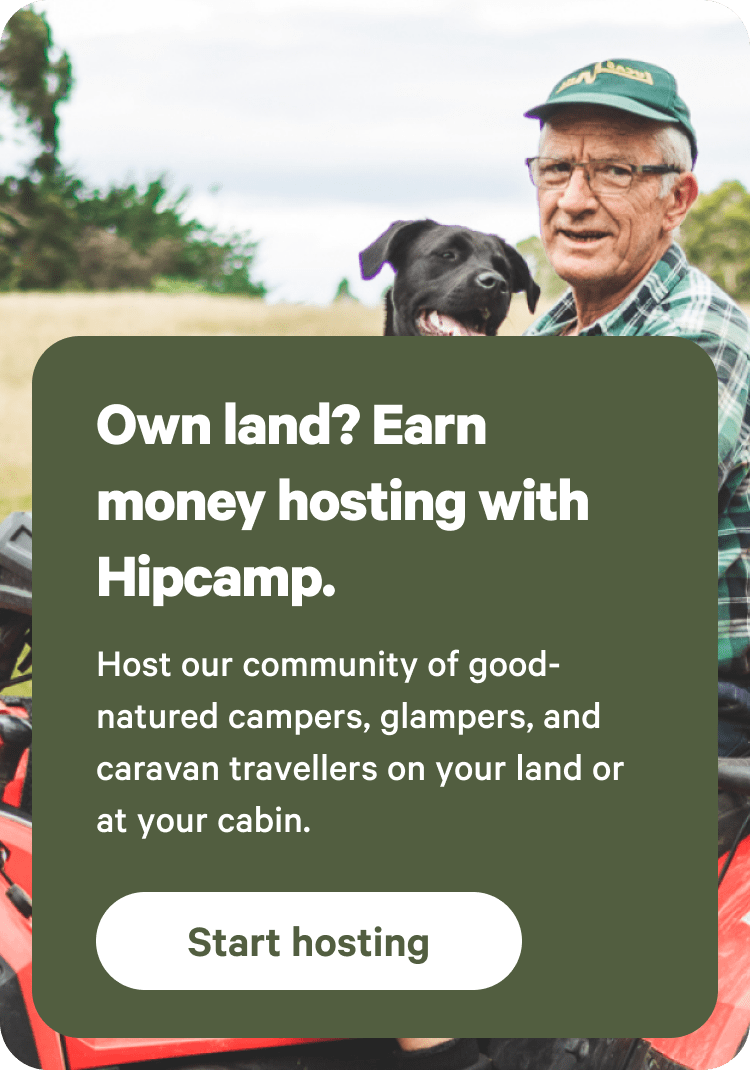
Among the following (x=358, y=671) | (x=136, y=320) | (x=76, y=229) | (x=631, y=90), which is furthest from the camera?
(x=76, y=229)

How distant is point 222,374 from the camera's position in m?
1.65

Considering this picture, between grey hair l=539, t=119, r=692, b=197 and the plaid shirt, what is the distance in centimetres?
15

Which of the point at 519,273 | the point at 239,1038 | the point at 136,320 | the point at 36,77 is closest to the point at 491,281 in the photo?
the point at 519,273

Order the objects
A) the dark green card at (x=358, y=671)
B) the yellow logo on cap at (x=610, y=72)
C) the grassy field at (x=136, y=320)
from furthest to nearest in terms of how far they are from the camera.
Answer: the grassy field at (x=136, y=320)
the yellow logo on cap at (x=610, y=72)
the dark green card at (x=358, y=671)

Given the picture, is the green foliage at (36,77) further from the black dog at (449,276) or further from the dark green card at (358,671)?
the black dog at (449,276)

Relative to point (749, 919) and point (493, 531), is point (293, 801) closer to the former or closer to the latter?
point (493, 531)

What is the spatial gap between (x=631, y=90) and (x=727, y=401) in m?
0.54

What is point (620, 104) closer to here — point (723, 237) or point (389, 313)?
point (723, 237)

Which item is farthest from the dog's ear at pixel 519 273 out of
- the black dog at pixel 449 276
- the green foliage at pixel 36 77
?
the green foliage at pixel 36 77

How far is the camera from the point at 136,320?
1846mm

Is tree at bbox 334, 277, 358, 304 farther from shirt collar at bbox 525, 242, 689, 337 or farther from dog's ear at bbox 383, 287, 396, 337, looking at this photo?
shirt collar at bbox 525, 242, 689, 337

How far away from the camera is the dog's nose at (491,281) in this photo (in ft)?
6.10

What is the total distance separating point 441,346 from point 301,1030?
3.60 feet

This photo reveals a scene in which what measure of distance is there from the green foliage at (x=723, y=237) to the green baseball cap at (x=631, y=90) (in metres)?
0.13
